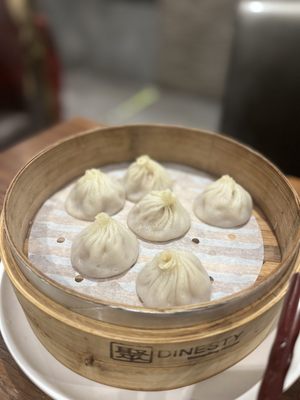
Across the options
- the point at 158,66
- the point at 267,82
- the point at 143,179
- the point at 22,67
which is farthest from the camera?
the point at 158,66

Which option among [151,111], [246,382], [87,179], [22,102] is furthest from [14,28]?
[246,382]

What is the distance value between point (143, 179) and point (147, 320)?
0.56 m

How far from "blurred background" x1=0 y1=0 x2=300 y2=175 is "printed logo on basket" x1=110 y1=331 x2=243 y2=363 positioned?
1.32 metres

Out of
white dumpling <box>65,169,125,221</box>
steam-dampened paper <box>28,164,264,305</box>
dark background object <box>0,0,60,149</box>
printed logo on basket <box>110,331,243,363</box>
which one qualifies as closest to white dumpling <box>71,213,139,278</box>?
steam-dampened paper <box>28,164,264,305</box>

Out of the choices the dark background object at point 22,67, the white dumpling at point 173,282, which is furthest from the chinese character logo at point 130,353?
the dark background object at point 22,67

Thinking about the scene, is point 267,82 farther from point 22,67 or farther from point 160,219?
point 22,67

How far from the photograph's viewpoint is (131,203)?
49.1 inches

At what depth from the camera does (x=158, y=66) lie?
12.6ft

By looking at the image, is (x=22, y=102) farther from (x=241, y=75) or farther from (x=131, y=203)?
(x=131, y=203)

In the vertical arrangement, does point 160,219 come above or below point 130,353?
above

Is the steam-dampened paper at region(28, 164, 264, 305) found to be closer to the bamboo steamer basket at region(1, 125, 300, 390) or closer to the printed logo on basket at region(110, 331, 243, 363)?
the bamboo steamer basket at region(1, 125, 300, 390)

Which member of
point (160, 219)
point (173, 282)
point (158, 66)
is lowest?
point (173, 282)

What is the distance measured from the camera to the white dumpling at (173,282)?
88cm

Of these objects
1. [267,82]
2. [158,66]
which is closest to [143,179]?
[267,82]
